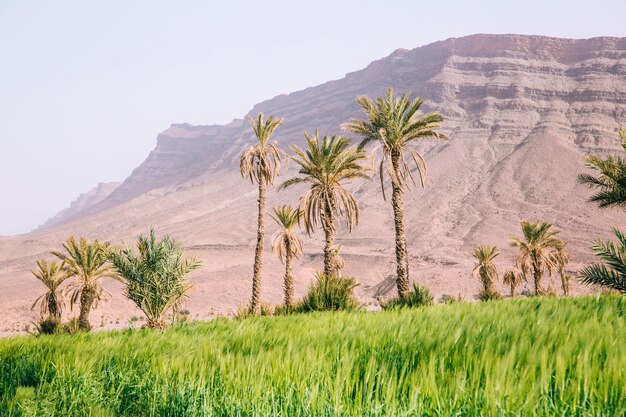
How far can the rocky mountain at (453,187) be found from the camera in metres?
66.3

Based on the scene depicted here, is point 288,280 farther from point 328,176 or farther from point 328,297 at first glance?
point 328,297

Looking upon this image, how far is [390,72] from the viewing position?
168 meters

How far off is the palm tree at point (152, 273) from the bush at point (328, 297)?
439cm

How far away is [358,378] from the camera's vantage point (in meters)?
2.71

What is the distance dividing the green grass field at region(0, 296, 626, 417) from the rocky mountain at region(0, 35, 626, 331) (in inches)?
1729

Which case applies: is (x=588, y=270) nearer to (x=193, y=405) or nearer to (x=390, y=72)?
(x=193, y=405)

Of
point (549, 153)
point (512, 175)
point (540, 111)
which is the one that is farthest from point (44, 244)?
point (540, 111)

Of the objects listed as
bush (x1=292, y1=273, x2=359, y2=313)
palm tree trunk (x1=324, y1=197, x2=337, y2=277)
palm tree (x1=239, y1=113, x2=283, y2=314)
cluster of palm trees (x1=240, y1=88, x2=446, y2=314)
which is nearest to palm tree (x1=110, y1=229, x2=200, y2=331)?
bush (x1=292, y1=273, x2=359, y2=313)

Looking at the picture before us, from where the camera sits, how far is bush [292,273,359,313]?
14.2m

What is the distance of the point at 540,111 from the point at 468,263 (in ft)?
229

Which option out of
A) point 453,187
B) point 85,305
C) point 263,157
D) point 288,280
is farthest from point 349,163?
point 453,187

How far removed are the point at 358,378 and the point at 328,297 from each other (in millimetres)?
11873

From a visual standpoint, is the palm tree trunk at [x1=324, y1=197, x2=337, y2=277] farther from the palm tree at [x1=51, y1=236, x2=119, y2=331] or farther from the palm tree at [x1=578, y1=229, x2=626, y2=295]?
the palm tree at [x1=51, y1=236, x2=119, y2=331]

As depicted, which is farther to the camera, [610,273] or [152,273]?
[152,273]
